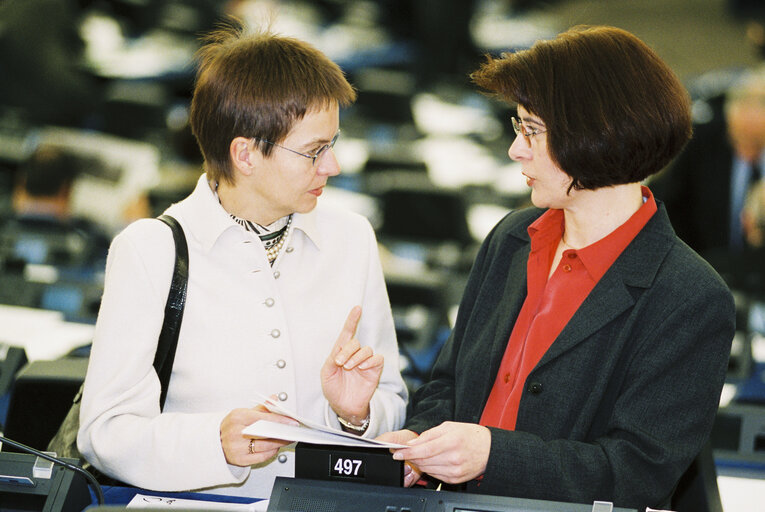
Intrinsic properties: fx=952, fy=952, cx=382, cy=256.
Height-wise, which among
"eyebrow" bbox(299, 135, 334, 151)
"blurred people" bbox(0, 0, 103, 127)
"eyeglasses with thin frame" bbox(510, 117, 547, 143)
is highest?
"blurred people" bbox(0, 0, 103, 127)

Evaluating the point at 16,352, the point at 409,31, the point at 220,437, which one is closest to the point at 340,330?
the point at 220,437

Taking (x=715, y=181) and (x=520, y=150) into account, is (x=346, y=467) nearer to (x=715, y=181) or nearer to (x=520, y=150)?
(x=520, y=150)

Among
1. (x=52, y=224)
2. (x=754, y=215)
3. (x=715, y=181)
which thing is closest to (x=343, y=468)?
(x=52, y=224)

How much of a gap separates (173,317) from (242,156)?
382 millimetres

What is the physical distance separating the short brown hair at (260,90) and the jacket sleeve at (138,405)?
0.29 m

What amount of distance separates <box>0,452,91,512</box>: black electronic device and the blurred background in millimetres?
642

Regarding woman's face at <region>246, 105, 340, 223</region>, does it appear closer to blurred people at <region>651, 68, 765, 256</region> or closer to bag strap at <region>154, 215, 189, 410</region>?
bag strap at <region>154, 215, 189, 410</region>

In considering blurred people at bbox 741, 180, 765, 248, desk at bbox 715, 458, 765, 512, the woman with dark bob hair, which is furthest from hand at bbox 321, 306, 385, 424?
blurred people at bbox 741, 180, 765, 248

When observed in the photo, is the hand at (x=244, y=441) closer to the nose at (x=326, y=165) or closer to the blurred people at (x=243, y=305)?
the blurred people at (x=243, y=305)

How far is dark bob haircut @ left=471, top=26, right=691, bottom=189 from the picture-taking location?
6.12ft

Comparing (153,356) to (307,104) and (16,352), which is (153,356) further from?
(16,352)

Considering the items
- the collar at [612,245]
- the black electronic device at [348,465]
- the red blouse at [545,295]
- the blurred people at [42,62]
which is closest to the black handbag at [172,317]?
the black electronic device at [348,465]

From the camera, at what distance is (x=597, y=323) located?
1922 mm

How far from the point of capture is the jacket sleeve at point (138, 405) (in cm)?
192
